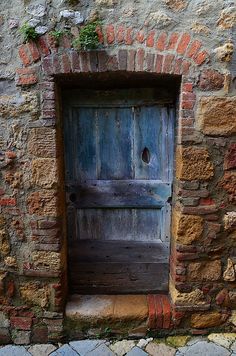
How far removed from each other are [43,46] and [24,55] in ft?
0.48

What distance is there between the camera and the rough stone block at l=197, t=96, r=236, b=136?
2133 mm

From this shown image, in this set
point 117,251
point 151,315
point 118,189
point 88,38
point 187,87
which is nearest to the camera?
point 88,38

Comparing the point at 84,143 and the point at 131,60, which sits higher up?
the point at 131,60

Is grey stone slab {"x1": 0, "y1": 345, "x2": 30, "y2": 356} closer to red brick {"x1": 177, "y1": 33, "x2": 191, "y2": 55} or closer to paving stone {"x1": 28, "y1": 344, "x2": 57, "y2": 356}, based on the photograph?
paving stone {"x1": 28, "y1": 344, "x2": 57, "y2": 356}

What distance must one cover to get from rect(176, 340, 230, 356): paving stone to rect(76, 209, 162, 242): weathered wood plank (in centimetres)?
86

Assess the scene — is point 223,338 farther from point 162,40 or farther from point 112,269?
point 162,40

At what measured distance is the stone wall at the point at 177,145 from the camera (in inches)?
80.6

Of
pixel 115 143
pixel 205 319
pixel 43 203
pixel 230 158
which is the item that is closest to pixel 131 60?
pixel 115 143

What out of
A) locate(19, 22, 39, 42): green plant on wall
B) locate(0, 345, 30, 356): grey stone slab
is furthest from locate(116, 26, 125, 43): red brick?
locate(0, 345, 30, 356): grey stone slab

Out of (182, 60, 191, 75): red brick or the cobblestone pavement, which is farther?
the cobblestone pavement

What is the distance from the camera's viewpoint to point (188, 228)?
2.29 metres

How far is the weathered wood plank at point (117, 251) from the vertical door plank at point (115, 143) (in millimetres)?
610

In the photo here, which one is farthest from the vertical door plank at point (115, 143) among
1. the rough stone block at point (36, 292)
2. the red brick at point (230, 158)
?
the rough stone block at point (36, 292)

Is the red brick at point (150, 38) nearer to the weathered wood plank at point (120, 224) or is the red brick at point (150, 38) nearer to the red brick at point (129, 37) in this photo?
the red brick at point (129, 37)
